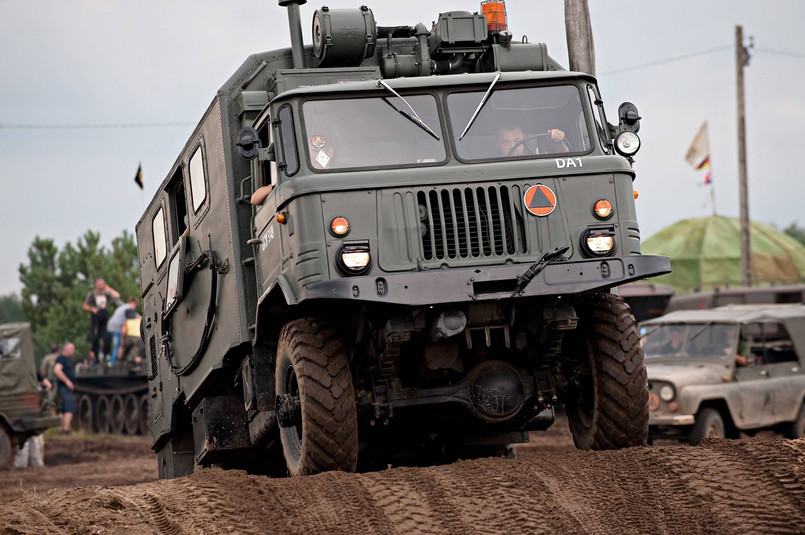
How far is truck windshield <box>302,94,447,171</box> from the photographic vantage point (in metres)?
8.68

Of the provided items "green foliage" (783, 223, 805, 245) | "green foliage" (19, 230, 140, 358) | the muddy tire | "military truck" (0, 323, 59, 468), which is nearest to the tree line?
"green foliage" (19, 230, 140, 358)

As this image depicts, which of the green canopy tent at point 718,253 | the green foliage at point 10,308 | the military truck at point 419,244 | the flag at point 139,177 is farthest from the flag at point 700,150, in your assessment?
the green foliage at point 10,308

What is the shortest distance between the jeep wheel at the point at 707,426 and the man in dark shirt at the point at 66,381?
1499 cm

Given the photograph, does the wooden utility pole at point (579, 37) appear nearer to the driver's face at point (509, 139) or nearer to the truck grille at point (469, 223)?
the driver's face at point (509, 139)

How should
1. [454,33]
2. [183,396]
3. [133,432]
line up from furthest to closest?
1. [133,432]
2. [183,396]
3. [454,33]

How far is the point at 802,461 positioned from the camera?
7.75m

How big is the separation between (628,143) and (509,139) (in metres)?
0.79

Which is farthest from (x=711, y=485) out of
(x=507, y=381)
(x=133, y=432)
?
(x=133, y=432)

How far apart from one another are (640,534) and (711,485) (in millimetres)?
788

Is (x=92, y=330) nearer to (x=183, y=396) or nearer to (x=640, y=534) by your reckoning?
(x=183, y=396)

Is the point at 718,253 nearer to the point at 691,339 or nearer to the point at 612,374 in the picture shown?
the point at 691,339

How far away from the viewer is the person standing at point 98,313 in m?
28.8

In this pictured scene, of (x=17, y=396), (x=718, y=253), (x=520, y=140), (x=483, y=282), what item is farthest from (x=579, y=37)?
(x=718, y=253)

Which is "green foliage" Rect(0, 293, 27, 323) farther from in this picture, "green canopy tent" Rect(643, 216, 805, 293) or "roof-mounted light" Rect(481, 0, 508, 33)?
"roof-mounted light" Rect(481, 0, 508, 33)
